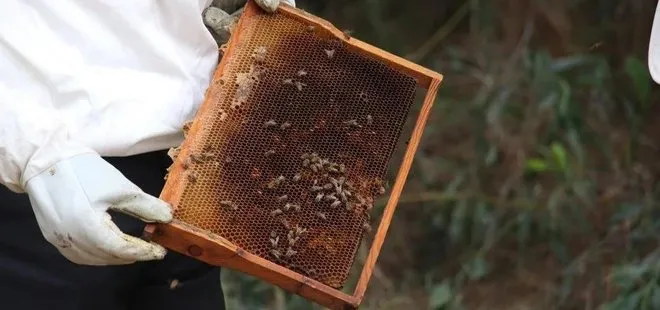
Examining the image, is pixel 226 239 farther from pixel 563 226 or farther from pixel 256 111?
pixel 563 226

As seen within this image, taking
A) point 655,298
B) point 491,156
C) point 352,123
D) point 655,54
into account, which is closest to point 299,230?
point 352,123

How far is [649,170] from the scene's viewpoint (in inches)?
141

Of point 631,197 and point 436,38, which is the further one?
point 436,38

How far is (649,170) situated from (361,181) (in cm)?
205

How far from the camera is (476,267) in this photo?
3.52 m

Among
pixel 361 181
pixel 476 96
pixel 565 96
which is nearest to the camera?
pixel 361 181

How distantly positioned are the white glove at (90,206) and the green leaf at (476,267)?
6.62 ft

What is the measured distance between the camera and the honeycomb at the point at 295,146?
173 cm

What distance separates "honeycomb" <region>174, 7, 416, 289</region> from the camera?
1.73m

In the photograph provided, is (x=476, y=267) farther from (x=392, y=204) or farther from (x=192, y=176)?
(x=192, y=176)

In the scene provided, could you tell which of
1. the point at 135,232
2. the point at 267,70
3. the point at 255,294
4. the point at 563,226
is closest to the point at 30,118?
the point at 135,232

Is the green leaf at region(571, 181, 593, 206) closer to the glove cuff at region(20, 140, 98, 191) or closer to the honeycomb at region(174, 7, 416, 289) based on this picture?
the honeycomb at region(174, 7, 416, 289)

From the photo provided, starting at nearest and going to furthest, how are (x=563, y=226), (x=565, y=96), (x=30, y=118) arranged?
(x=30, y=118)
(x=565, y=96)
(x=563, y=226)

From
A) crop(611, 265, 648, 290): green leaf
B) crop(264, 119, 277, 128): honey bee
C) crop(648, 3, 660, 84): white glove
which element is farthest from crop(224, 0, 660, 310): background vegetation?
crop(264, 119, 277, 128): honey bee
